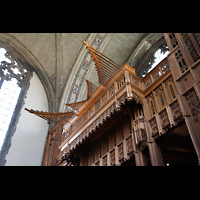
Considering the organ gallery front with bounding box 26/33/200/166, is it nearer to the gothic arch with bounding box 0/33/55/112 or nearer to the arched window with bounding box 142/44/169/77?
the arched window with bounding box 142/44/169/77

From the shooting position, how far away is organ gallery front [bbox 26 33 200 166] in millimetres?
5496

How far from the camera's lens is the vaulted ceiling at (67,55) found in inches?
578

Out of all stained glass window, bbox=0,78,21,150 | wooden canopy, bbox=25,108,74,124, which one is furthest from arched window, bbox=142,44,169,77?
stained glass window, bbox=0,78,21,150

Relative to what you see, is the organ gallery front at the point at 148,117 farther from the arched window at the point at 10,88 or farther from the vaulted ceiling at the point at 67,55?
the vaulted ceiling at the point at 67,55

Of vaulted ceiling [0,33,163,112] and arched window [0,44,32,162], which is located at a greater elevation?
vaulted ceiling [0,33,163,112]

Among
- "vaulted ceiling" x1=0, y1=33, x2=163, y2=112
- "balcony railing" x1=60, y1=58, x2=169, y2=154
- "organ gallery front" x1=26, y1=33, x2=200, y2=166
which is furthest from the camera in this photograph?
"vaulted ceiling" x1=0, y1=33, x2=163, y2=112

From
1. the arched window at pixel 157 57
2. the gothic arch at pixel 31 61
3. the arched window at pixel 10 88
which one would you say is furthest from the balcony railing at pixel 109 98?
the gothic arch at pixel 31 61

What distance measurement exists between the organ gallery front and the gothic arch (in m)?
6.91

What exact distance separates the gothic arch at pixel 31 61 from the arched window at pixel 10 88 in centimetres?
27

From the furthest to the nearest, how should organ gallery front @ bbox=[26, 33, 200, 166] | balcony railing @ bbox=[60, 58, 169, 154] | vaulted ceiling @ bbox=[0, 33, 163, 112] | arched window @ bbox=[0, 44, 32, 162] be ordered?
vaulted ceiling @ bbox=[0, 33, 163, 112] → arched window @ bbox=[0, 44, 32, 162] → balcony railing @ bbox=[60, 58, 169, 154] → organ gallery front @ bbox=[26, 33, 200, 166]

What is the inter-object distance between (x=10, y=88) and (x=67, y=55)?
178 inches

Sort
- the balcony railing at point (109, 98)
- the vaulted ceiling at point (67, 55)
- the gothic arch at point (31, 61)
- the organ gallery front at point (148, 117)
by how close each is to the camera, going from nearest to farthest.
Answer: the organ gallery front at point (148, 117)
the balcony railing at point (109, 98)
the vaulted ceiling at point (67, 55)
the gothic arch at point (31, 61)

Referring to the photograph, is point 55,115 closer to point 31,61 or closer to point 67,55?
point 67,55
